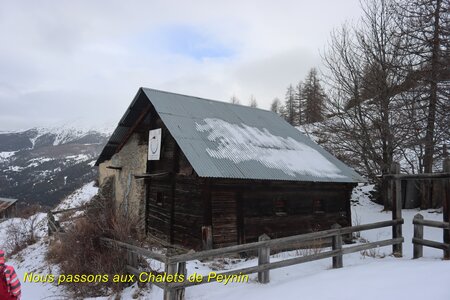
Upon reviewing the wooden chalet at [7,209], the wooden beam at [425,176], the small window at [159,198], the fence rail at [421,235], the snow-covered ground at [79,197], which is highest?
the wooden beam at [425,176]

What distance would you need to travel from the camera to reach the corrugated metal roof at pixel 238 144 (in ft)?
36.4

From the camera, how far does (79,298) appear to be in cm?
798

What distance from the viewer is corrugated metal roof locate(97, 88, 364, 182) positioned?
11109 millimetres

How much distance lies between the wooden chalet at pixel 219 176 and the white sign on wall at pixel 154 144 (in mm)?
43

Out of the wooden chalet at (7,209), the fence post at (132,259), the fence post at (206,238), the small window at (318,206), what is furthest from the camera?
the wooden chalet at (7,209)

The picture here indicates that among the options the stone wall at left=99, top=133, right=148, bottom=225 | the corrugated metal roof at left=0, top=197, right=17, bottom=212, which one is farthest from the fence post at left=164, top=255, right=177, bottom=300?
the corrugated metal roof at left=0, top=197, right=17, bottom=212

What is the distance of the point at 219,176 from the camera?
10156 millimetres

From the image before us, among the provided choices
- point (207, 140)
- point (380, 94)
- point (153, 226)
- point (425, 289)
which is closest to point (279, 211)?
point (207, 140)

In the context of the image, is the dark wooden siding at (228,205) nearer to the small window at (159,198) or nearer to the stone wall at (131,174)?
the small window at (159,198)

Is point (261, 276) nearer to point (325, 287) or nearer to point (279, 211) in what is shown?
point (325, 287)

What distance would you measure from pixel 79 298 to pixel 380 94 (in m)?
17.2

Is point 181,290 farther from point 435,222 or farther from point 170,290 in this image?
point 435,222

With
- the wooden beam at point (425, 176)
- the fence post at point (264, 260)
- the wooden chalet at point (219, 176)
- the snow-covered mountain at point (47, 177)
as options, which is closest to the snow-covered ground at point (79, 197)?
the wooden chalet at point (219, 176)

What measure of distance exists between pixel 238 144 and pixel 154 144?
3.35 m
